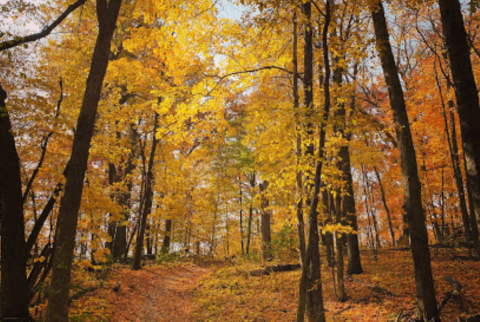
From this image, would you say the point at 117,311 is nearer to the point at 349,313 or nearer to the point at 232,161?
the point at 349,313

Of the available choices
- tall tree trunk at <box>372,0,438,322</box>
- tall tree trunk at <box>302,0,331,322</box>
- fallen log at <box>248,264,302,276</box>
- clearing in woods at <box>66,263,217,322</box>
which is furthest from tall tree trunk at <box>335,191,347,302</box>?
fallen log at <box>248,264,302,276</box>

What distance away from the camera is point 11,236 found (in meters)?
5.31

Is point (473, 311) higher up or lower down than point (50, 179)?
lower down

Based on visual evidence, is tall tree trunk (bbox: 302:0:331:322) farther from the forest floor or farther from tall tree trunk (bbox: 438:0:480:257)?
tall tree trunk (bbox: 438:0:480:257)

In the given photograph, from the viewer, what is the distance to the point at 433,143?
11.9 meters

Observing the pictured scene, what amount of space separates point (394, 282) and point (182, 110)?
7.70 m

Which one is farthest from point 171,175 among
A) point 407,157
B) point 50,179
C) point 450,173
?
point 450,173

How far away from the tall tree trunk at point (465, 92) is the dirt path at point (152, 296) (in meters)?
7.77

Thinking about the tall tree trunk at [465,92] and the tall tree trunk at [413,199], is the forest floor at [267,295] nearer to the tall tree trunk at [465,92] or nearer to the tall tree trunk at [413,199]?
the tall tree trunk at [413,199]

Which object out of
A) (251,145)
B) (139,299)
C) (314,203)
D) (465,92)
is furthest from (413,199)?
(139,299)

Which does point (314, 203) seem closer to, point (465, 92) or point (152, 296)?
point (465, 92)

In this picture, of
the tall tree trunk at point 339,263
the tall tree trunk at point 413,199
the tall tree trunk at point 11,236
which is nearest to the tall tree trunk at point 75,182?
the tall tree trunk at point 11,236

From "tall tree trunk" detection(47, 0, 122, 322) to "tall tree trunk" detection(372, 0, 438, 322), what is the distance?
5241mm

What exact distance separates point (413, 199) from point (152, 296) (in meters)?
9.17
